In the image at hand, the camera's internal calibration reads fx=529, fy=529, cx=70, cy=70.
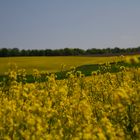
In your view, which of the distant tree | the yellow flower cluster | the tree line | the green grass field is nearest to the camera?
the yellow flower cluster

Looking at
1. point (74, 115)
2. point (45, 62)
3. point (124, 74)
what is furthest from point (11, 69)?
point (45, 62)

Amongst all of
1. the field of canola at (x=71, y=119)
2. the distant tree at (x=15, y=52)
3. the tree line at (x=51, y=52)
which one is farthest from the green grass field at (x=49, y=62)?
the field of canola at (x=71, y=119)

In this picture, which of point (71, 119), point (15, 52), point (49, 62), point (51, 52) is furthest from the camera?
point (51, 52)

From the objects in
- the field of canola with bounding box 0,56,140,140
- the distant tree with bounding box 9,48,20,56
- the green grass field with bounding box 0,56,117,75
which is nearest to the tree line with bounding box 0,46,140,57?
the distant tree with bounding box 9,48,20,56

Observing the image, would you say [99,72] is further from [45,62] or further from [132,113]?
[45,62]

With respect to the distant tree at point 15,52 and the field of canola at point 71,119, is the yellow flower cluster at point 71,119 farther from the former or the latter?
the distant tree at point 15,52

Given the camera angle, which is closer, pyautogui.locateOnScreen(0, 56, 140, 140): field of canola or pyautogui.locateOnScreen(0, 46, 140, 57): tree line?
pyautogui.locateOnScreen(0, 56, 140, 140): field of canola

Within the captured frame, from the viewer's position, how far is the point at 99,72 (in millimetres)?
13570

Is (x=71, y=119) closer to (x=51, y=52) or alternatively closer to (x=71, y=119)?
(x=71, y=119)

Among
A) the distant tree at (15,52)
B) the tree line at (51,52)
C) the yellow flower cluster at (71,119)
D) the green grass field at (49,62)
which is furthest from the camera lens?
the distant tree at (15,52)

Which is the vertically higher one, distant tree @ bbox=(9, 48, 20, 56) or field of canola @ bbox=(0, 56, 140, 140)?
field of canola @ bbox=(0, 56, 140, 140)

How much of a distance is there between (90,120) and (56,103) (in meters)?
2.32

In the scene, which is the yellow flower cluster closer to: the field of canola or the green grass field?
the field of canola

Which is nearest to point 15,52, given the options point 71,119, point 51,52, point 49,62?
point 51,52
